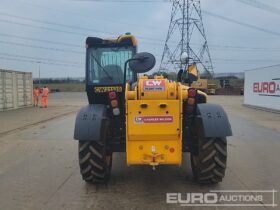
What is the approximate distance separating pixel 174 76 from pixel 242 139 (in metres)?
4.25

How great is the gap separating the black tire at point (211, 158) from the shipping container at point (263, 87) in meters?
17.4

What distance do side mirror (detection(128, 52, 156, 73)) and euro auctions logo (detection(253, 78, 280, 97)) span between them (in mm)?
17726

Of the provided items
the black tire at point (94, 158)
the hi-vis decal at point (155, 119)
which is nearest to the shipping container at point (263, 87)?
the hi-vis decal at point (155, 119)

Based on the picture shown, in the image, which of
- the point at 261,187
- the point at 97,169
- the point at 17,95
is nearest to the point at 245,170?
the point at 261,187

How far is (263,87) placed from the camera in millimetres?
24859

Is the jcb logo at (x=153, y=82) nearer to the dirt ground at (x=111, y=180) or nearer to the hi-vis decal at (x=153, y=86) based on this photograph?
the hi-vis decal at (x=153, y=86)

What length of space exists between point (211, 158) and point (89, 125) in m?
2.04

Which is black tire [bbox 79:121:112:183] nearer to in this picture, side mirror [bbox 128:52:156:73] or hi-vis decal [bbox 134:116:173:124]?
hi-vis decal [bbox 134:116:173:124]

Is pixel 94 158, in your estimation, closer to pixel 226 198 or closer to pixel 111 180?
pixel 111 180

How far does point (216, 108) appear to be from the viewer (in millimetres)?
6273

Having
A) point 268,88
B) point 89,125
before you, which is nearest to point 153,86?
point 89,125

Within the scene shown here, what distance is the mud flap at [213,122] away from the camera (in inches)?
234

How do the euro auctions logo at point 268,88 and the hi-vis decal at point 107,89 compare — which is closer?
the hi-vis decal at point 107,89

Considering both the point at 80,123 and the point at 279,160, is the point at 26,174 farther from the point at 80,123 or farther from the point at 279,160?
the point at 279,160
